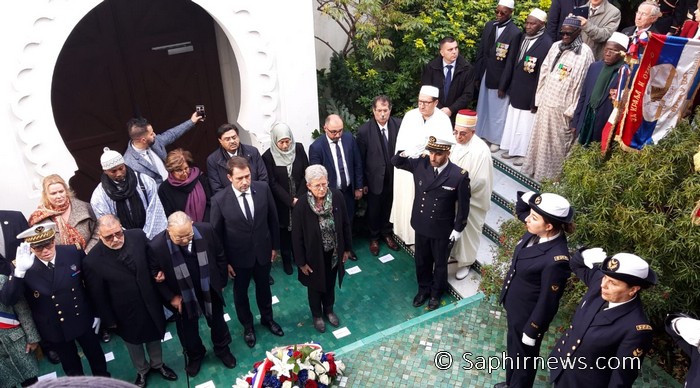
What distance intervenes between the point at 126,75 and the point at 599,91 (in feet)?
18.8

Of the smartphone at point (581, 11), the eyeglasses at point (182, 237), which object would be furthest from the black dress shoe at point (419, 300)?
the smartphone at point (581, 11)

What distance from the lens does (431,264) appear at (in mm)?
6289

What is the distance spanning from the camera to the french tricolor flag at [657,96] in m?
4.83

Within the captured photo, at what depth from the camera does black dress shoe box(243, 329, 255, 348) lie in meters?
5.94

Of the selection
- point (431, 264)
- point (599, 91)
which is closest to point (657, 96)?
point (599, 91)

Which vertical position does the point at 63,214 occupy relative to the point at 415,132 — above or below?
below

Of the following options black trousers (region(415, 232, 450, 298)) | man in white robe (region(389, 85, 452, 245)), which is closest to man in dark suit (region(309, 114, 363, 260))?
man in white robe (region(389, 85, 452, 245))

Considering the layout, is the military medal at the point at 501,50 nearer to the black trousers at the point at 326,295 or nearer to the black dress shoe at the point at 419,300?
the black dress shoe at the point at 419,300

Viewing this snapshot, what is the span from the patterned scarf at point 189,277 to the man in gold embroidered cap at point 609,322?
2958mm

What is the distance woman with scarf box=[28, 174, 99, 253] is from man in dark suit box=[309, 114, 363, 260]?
2442mm

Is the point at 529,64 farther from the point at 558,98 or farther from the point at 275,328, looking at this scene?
the point at 275,328

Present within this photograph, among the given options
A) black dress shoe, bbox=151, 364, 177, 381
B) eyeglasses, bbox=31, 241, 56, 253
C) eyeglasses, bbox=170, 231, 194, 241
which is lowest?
black dress shoe, bbox=151, 364, 177, 381

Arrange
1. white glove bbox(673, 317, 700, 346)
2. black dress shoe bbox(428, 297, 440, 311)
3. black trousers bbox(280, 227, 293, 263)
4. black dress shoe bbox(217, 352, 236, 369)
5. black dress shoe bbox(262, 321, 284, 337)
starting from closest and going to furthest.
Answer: white glove bbox(673, 317, 700, 346), black dress shoe bbox(217, 352, 236, 369), black dress shoe bbox(262, 321, 284, 337), black dress shoe bbox(428, 297, 440, 311), black trousers bbox(280, 227, 293, 263)

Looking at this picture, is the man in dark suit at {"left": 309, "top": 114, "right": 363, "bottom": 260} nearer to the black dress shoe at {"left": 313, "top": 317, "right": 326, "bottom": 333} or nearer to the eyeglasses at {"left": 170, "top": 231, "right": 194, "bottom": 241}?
the black dress shoe at {"left": 313, "top": 317, "right": 326, "bottom": 333}
